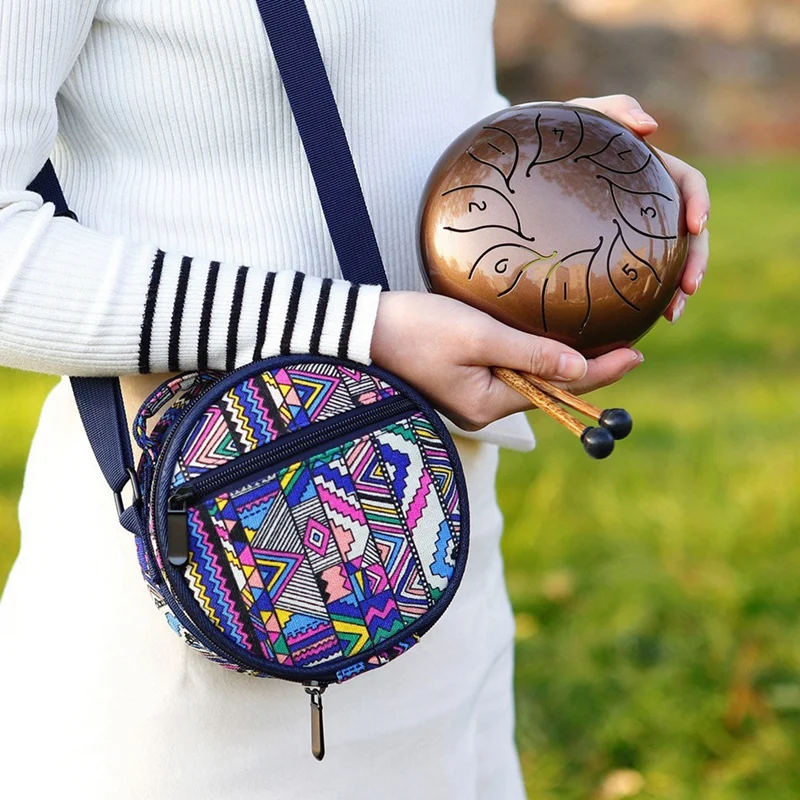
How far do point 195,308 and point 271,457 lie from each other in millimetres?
180

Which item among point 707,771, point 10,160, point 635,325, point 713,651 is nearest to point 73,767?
point 10,160

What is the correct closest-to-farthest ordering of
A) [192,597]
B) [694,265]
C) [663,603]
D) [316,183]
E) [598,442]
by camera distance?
[598,442] < [192,597] < [316,183] < [694,265] < [663,603]

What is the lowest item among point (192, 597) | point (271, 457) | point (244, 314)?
point (192, 597)

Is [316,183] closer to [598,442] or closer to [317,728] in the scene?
[598,442]

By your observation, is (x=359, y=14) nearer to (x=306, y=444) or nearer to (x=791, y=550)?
(x=306, y=444)

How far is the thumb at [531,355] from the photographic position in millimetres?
1207

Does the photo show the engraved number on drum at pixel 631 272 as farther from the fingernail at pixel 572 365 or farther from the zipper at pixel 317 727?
the zipper at pixel 317 727

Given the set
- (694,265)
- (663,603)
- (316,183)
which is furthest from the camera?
(663,603)

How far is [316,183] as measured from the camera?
4.18 ft

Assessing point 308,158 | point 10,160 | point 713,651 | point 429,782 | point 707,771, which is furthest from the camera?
point 713,651

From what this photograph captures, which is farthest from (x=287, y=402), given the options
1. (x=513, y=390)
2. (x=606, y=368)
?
(x=606, y=368)

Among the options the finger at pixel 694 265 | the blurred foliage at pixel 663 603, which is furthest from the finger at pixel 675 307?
the blurred foliage at pixel 663 603

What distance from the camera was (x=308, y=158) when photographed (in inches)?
50.1

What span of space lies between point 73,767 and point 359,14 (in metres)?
0.93
